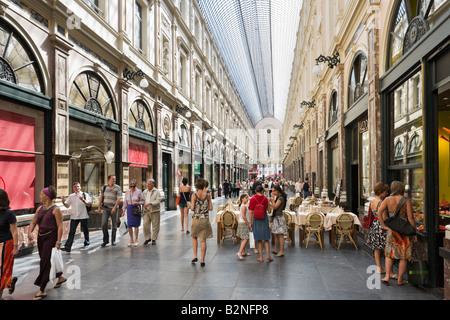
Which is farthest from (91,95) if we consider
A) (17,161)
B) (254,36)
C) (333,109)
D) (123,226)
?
(254,36)

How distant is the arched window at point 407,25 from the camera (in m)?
5.20

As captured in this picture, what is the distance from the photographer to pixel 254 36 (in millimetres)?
31391

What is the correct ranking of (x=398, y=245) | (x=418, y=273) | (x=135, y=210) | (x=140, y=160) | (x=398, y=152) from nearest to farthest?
(x=418, y=273) < (x=398, y=245) < (x=398, y=152) < (x=135, y=210) < (x=140, y=160)

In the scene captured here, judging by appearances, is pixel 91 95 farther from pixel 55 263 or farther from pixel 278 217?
pixel 278 217

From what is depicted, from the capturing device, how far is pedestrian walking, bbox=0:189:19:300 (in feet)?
13.3

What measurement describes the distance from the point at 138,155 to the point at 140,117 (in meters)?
1.57

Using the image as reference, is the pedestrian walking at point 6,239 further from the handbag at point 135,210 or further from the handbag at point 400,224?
the handbag at point 400,224

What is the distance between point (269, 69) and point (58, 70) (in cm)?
3919

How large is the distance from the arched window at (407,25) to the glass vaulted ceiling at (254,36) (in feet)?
61.5

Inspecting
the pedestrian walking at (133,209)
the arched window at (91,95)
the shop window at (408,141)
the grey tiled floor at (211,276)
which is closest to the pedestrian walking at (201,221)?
the grey tiled floor at (211,276)

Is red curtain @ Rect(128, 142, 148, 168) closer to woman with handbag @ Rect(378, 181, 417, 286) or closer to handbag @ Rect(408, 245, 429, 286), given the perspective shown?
woman with handbag @ Rect(378, 181, 417, 286)

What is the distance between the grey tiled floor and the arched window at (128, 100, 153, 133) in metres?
6.13
